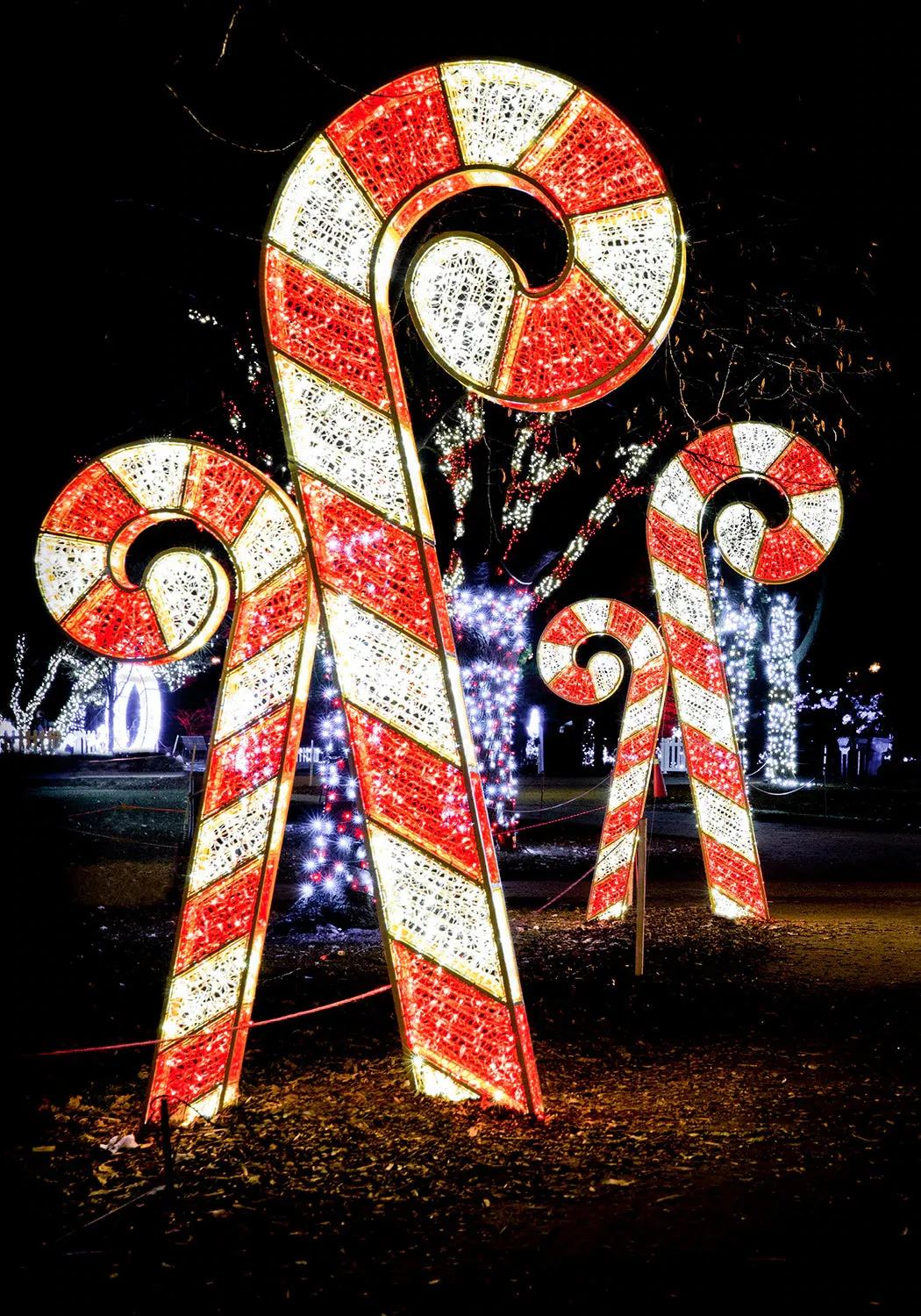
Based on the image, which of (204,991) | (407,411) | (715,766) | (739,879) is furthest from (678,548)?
(204,991)

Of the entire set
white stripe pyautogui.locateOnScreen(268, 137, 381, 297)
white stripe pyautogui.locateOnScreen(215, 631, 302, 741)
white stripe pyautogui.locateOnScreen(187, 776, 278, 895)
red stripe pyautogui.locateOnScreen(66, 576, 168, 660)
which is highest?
white stripe pyautogui.locateOnScreen(268, 137, 381, 297)

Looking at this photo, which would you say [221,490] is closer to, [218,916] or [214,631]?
[214,631]

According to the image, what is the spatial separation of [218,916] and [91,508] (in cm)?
202

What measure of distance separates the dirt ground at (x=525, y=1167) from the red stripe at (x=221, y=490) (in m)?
2.82

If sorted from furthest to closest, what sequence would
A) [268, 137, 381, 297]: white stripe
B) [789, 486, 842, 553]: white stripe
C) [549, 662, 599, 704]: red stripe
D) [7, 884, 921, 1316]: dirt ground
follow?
[549, 662, 599, 704]: red stripe
[789, 486, 842, 553]: white stripe
[268, 137, 381, 297]: white stripe
[7, 884, 921, 1316]: dirt ground

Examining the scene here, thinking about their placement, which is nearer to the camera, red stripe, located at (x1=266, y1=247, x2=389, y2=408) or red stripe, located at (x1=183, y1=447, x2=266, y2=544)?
red stripe, located at (x1=266, y1=247, x2=389, y2=408)

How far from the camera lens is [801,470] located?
9148 millimetres

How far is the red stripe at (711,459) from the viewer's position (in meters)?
9.48

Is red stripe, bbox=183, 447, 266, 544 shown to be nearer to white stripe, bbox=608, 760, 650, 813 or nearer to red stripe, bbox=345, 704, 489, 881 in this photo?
red stripe, bbox=345, 704, 489, 881

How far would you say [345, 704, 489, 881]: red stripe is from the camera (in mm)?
4574

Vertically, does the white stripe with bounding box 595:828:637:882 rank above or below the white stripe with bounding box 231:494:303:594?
below

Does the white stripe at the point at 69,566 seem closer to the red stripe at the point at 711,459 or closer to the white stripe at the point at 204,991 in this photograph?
the white stripe at the point at 204,991

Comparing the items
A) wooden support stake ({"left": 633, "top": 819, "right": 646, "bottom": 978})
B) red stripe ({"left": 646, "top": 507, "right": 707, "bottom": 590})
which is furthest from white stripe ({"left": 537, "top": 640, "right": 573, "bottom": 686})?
wooden support stake ({"left": 633, "top": 819, "right": 646, "bottom": 978})

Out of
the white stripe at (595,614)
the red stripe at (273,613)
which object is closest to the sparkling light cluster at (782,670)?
the white stripe at (595,614)
